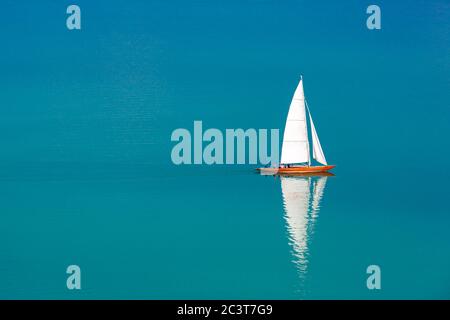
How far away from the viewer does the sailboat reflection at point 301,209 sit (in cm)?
1863

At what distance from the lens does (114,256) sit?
18625 mm

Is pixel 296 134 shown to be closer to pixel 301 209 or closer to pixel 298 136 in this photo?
pixel 298 136

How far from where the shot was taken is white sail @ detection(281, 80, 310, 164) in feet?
129

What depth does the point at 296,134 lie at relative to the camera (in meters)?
40.0

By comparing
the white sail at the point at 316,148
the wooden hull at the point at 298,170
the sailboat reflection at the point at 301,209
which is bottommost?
the sailboat reflection at the point at 301,209

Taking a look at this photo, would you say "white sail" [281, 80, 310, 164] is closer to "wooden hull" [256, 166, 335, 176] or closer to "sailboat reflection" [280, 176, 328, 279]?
"wooden hull" [256, 166, 335, 176]

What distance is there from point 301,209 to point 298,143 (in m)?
14.7

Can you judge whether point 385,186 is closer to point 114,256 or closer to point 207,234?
point 207,234

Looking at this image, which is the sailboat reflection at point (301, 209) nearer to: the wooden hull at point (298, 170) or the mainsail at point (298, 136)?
the wooden hull at point (298, 170)

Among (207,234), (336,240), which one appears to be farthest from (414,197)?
(207,234)

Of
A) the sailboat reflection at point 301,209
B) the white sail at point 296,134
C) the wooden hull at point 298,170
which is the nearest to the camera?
the sailboat reflection at point 301,209

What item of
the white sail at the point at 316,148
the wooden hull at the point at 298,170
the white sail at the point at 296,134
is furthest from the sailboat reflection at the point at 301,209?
the white sail at the point at 296,134

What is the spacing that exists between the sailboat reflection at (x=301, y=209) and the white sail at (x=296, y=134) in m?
1.62

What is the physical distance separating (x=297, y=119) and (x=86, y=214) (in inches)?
771
